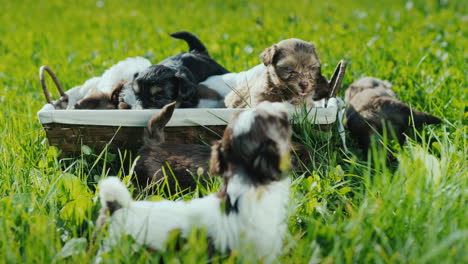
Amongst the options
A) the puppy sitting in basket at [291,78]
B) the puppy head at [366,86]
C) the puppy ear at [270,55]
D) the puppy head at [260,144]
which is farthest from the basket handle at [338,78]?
the puppy head at [260,144]

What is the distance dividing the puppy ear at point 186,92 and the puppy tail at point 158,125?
0.81 metres

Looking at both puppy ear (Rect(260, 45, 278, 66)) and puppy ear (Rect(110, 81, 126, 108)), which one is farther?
puppy ear (Rect(110, 81, 126, 108))

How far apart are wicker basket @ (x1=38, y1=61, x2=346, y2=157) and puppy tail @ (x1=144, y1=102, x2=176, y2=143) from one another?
0.21 ft

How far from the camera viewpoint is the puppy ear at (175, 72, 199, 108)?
3469 mm

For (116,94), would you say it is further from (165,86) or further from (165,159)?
(165,159)

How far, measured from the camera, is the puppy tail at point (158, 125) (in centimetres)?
258

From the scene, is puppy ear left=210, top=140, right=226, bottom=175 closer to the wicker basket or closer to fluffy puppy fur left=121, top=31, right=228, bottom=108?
the wicker basket

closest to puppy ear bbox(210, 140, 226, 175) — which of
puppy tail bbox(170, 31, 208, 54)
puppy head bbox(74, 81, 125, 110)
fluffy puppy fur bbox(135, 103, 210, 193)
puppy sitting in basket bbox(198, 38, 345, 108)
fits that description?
fluffy puppy fur bbox(135, 103, 210, 193)

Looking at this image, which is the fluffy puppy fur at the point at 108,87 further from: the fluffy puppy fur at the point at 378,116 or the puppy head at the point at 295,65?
the fluffy puppy fur at the point at 378,116

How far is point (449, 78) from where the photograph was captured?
3.92 meters

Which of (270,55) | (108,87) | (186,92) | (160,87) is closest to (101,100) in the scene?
(108,87)

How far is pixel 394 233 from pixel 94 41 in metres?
6.28

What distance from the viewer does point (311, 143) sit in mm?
2875

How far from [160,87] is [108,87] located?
2.58ft
